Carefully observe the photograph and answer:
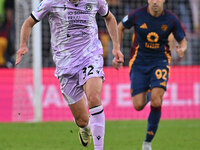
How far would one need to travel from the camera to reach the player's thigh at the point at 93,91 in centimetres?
645

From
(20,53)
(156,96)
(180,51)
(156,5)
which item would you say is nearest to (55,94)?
(156,5)

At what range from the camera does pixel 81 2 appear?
6.80 meters

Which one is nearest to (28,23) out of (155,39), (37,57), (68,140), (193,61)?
(155,39)

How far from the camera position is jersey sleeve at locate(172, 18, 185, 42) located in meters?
8.39

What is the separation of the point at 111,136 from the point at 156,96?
78.6 inches

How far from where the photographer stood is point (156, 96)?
8.06 meters

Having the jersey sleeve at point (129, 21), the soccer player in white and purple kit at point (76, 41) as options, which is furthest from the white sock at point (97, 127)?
the jersey sleeve at point (129, 21)

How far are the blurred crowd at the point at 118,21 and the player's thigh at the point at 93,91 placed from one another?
789cm

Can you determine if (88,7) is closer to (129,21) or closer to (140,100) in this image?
(129,21)

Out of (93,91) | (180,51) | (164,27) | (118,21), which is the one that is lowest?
(93,91)

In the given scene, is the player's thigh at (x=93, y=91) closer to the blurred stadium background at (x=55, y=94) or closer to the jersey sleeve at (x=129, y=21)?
the jersey sleeve at (x=129, y=21)

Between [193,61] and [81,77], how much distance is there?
30.3 feet

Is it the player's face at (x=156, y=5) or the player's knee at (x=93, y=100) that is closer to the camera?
the player's knee at (x=93, y=100)

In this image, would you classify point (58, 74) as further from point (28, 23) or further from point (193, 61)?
point (193, 61)
